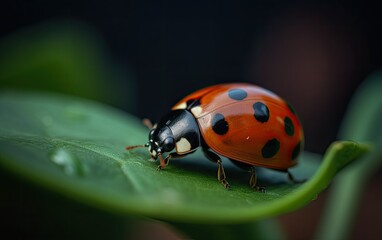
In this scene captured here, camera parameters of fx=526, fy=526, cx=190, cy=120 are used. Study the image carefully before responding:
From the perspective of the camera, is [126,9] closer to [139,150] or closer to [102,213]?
[102,213]

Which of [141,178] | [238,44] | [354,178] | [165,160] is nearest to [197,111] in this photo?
[165,160]

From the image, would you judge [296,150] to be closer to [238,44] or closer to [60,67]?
[60,67]

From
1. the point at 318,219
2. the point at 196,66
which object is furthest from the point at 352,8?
the point at 318,219

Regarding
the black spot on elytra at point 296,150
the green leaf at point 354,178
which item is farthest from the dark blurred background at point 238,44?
the black spot on elytra at point 296,150

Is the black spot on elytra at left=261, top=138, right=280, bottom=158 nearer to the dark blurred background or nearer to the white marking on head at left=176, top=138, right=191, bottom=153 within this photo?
the white marking on head at left=176, top=138, right=191, bottom=153

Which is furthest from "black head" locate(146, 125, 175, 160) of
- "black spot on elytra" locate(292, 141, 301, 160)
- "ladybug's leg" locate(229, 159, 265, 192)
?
"black spot on elytra" locate(292, 141, 301, 160)

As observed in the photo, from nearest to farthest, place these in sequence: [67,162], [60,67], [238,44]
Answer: [67,162] < [60,67] < [238,44]
